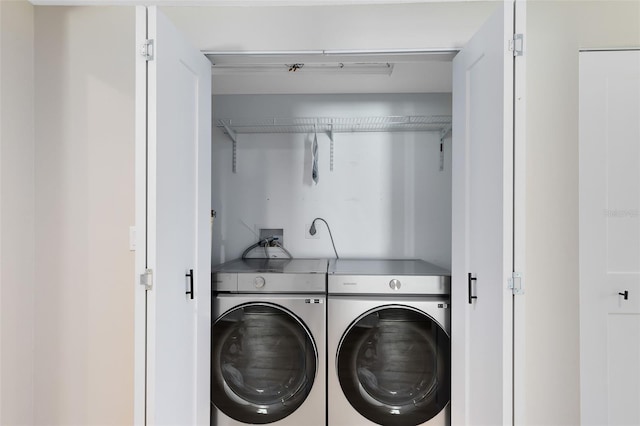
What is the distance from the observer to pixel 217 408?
1904mm

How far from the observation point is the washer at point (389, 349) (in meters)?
1.87

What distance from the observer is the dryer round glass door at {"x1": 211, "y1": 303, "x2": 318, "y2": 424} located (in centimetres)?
190

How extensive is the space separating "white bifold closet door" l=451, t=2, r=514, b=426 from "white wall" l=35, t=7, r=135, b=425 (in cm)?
144

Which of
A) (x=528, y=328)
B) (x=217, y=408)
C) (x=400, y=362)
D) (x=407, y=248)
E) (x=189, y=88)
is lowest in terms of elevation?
(x=217, y=408)

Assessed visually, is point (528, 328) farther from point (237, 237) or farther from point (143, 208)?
point (237, 237)

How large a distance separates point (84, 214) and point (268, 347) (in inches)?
42.2

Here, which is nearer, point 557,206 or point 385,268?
point 557,206

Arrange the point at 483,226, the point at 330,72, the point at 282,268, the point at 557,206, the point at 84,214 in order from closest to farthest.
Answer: the point at 483,226 < the point at 557,206 < the point at 84,214 < the point at 282,268 < the point at 330,72

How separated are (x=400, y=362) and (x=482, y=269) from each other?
798 millimetres

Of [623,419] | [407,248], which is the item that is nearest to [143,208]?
[407,248]

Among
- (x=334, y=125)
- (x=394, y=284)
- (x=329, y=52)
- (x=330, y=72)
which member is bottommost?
(x=394, y=284)

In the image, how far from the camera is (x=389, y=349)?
192 cm

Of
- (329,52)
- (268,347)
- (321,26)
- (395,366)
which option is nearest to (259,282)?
(268,347)

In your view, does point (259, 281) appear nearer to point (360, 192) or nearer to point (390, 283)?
point (390, 283)
